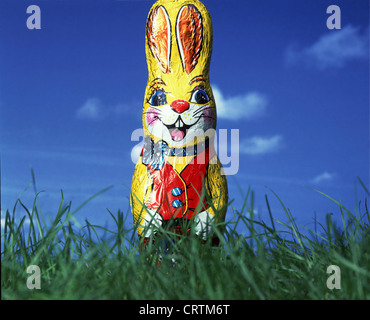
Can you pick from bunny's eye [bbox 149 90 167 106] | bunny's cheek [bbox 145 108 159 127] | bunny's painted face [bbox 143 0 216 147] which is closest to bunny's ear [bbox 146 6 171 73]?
bunny's painted face [bbox 143 0 216 147]

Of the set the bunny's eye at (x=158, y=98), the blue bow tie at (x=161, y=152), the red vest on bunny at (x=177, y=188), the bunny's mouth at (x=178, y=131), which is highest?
the bunny's eye at (x=158, y=98)

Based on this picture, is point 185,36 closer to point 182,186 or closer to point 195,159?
point 195,159

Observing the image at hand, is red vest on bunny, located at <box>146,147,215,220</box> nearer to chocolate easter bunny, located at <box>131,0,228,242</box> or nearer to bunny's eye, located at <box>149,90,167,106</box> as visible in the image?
chocolate easter bunny, located at <box>131,0,228,242</box>

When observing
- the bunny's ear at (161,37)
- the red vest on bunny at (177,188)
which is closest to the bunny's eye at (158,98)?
the bunny's ear at (161,37)

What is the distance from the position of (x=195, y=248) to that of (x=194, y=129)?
1.07 metres

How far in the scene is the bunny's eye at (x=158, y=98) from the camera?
2268mm

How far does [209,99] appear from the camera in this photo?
2.33m

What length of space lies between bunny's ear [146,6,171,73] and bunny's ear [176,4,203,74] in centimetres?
6

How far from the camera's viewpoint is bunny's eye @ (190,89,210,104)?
89.4 inches

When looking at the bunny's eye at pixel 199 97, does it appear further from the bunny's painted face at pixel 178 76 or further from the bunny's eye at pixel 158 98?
the bunny's eye at pixel 158 98

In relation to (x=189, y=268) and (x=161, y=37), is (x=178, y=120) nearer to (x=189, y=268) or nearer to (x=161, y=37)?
(x=161, y=37)

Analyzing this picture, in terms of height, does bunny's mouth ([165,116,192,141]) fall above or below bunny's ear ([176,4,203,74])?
below
